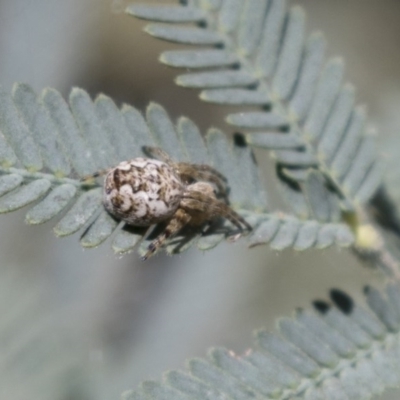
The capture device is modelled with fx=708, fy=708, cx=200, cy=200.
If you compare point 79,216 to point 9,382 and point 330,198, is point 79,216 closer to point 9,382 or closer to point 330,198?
point 330,198

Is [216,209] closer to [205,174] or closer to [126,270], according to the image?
[205,174]

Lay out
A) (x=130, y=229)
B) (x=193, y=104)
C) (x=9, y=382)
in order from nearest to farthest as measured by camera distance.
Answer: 1. (x=130, y=229)
2. (x=9, y=382)
3. (x=193, y=104)

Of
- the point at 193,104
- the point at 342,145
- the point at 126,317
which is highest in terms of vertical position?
the point at 342,145

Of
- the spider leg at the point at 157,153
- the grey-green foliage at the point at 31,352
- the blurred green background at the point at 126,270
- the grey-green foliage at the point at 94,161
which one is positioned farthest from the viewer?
the blurred green background at the point at 126,270

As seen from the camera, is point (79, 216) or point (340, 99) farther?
point (340, 99)

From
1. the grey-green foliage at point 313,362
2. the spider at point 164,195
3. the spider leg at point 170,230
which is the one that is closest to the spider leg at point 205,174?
the spider at point 164,195

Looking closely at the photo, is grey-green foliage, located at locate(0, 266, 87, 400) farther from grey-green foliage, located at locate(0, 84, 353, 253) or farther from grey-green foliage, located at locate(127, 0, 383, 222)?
grey-green foliage, located at locate(127, 0, 383, 222)

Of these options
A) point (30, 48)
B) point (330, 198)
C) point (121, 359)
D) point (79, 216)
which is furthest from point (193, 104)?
point (79, 216)

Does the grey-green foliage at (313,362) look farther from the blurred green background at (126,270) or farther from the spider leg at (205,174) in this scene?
the blurred green background at (126,270)
